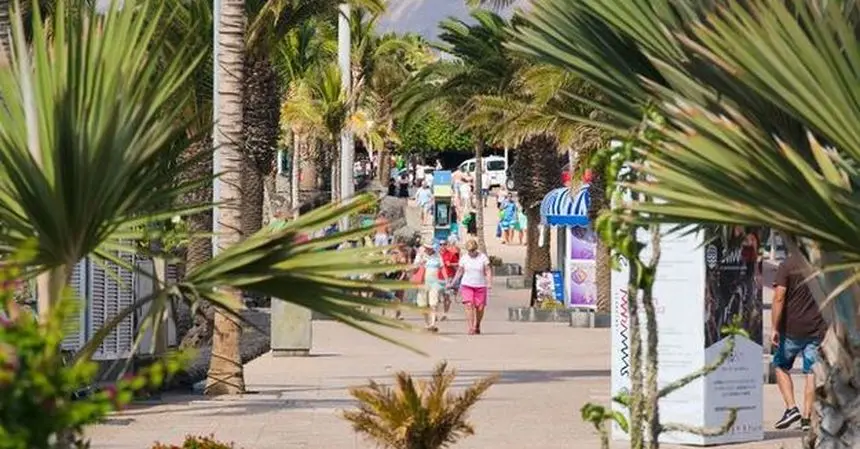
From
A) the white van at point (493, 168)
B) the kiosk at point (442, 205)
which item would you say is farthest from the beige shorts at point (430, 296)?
the white van at point (493, 168)

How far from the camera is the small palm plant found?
31.1 feet

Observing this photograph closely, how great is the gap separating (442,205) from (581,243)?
2476cm

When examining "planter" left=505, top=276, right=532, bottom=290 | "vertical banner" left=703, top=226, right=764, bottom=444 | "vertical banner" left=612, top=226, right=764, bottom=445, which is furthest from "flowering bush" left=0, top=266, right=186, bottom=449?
"planter" left=505, top=276, right=532, bottom=290

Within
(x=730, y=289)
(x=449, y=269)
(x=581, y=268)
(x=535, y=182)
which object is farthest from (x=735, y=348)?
(x=535, y=182)

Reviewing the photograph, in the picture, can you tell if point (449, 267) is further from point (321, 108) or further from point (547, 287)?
point (321, 108)

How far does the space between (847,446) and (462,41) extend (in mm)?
37042

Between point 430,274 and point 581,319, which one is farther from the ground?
point 430,274

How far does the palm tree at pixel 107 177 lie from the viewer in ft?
21.8

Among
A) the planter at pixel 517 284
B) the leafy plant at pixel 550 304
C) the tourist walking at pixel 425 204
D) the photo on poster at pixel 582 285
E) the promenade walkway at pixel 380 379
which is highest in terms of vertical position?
the tourist walking at pixel 425 204

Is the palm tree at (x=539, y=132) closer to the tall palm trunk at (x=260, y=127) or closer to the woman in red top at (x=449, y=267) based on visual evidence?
the woman in red top at (x=449, y=267)

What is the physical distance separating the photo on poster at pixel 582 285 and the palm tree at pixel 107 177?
2607 centimetres

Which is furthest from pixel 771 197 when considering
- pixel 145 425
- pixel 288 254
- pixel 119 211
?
pixel 145 425

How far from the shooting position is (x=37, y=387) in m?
4.02

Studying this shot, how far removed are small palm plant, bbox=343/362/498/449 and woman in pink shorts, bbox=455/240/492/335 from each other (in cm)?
1960
